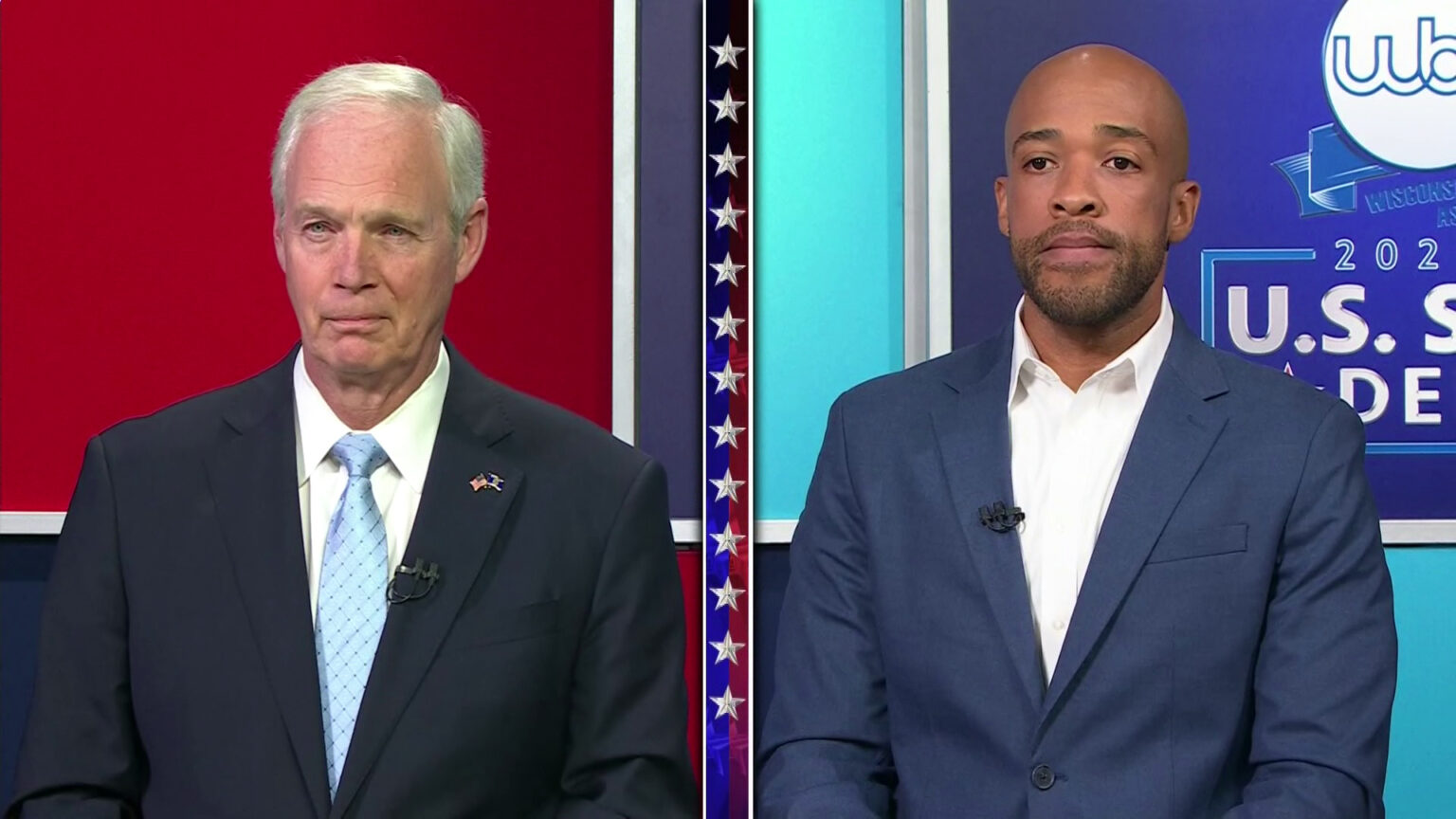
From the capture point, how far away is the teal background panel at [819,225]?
3.57 m

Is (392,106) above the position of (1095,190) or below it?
above

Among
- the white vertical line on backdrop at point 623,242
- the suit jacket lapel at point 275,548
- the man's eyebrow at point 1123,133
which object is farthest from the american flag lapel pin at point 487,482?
the white vertical line on backdrop at point 623,242

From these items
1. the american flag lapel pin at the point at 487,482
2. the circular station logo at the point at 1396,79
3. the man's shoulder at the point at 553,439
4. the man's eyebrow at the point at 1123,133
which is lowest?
the american flag lapel pin at the point at 487,482

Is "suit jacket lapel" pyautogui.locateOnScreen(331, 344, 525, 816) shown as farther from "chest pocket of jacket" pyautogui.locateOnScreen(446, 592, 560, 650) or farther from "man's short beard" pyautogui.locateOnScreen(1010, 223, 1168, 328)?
"man's short beard" pyautogui.locateOnScreen(1010, 223, 1168, 328)

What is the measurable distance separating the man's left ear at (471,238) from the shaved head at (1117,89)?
0.83 metres

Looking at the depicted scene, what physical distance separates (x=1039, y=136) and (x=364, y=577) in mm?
1196

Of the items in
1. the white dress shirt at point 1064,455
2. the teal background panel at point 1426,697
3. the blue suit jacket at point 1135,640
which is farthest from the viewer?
the teal background panel at point 1426,697

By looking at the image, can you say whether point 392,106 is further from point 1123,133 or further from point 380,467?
point 1123,133

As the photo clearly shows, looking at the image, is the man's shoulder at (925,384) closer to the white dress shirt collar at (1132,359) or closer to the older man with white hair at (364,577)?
the white dress shirt collar at (1132,359)

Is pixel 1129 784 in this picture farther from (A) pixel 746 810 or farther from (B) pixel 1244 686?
(A) pixel 746 810

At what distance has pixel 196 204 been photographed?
3543mm

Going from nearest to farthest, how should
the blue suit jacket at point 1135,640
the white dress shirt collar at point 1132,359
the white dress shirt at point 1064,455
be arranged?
the blue suit jacket at point 1135,640, the white dress shirt at point 1064,455, the white dress shirt collar at point 1132,359

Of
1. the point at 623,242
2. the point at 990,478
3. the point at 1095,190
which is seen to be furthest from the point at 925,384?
the point at 623,242

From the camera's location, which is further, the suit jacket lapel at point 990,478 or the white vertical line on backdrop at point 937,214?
the white vertical line on backdrop at point 937,214
